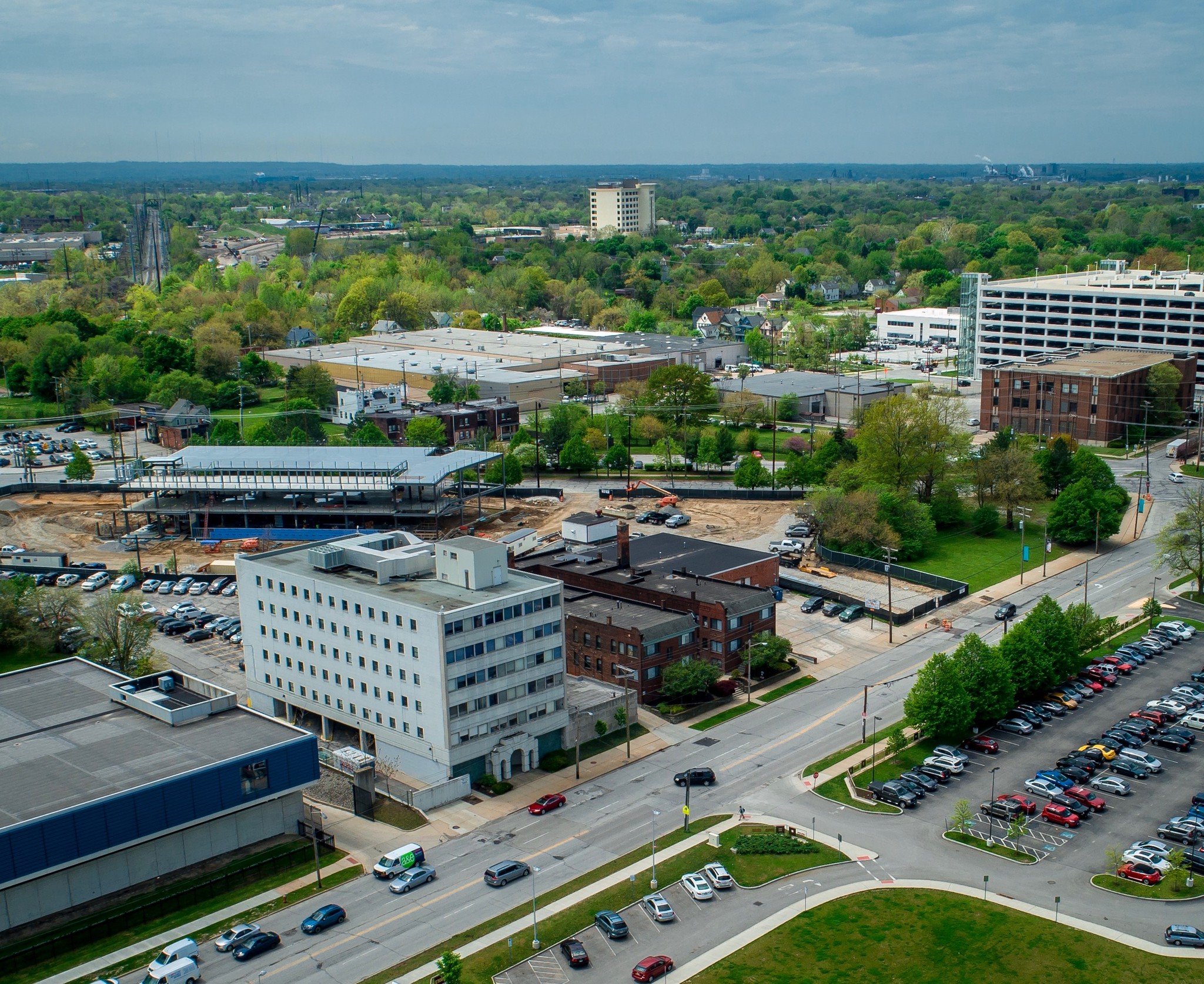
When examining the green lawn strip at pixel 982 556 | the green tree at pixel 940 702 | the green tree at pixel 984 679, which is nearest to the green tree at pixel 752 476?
the green lawn strip at pixel 982 556

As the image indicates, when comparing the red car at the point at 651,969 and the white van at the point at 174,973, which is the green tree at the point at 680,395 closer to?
the red car at the point at 651,969

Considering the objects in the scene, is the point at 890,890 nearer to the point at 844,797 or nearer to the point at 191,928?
the point at 844,797

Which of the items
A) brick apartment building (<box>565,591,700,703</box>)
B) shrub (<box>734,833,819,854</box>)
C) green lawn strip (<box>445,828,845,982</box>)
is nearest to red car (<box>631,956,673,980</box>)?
green lawn strip (<box>445,828,845,982</box>)

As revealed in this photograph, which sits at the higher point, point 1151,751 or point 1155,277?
point 1155,277

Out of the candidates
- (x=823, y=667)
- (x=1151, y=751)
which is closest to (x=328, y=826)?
(x=823, y=667)

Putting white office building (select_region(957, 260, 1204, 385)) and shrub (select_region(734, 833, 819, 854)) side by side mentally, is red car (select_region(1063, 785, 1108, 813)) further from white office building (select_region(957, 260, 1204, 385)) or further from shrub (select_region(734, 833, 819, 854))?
white office building (select_region(957, 260, 1204, 385))

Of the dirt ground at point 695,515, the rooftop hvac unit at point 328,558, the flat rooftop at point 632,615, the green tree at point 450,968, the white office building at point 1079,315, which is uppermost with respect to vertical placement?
the white office building at point 1079,315

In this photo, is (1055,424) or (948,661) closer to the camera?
(948,661)

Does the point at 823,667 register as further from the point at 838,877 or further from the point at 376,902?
the point at 376,902
